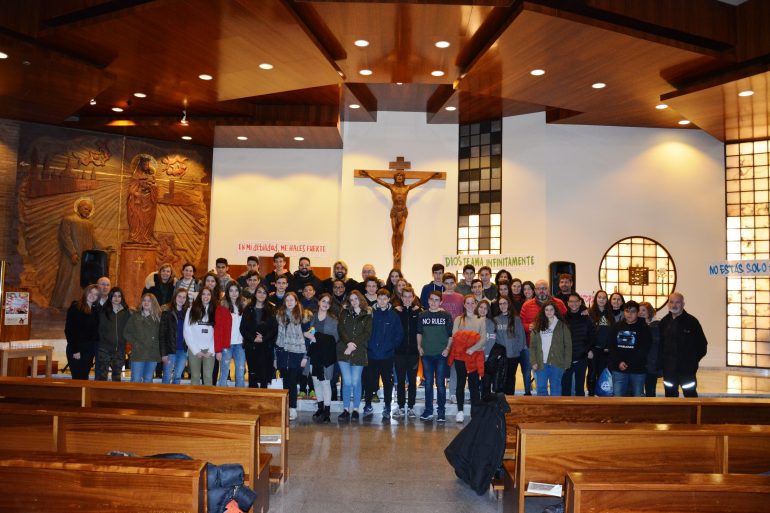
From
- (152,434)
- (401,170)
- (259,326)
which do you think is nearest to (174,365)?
(259,326)

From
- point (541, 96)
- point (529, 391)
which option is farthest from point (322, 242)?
point (529, 391)

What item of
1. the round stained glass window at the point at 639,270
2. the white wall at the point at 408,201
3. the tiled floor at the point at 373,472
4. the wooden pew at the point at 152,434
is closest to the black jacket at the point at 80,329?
the tiled floor at the point at 373,472

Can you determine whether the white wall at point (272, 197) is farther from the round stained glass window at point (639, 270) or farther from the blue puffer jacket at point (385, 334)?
the blue puffer jacket at point (385, 334)

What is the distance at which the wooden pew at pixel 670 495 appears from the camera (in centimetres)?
245

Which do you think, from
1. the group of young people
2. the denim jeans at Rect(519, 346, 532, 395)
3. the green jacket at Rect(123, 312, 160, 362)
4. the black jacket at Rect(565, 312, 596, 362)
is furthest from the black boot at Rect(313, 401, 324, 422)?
the black jacket at Rect(565, 312, 596, 362)

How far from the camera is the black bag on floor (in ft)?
14.1

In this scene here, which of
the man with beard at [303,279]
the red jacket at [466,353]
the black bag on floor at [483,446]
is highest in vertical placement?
the man with beard at [303,279]

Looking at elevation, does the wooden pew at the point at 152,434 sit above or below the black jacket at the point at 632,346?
below

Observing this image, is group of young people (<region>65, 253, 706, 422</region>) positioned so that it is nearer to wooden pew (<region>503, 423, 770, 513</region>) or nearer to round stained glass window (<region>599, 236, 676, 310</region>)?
wooden pew (<region>503, 423, 770, 513</region>)

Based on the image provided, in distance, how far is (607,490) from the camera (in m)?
2.47

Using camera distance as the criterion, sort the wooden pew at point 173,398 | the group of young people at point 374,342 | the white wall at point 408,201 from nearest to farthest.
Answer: the wooden pew at point 173,398 → the group of young people at point 374,342 → the white wall at point 408,201

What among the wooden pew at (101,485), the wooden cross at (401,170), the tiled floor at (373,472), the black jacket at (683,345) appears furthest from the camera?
the wooden cross at (401,170)

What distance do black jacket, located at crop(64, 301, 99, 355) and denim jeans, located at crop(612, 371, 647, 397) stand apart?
5.97 meters

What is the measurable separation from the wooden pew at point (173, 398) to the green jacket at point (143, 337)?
2016mm
